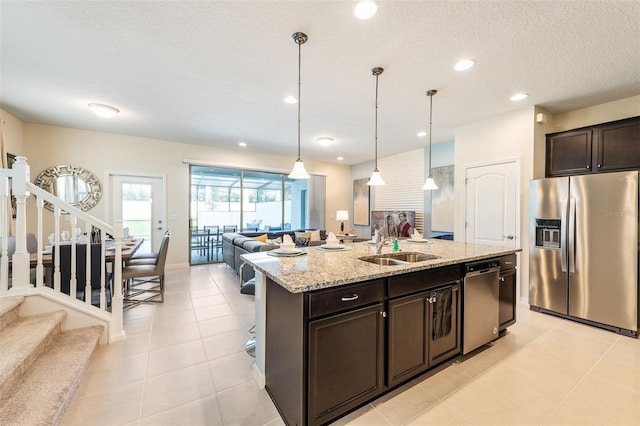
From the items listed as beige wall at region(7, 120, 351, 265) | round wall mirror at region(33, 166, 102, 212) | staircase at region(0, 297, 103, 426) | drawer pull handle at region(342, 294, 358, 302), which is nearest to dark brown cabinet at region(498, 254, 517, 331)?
drawer pull handle at region(342, 294, 358, 302)

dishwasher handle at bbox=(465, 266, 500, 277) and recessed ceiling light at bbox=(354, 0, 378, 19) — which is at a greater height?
recessed ceiling light at bbox=(354, 0, 378, 19)

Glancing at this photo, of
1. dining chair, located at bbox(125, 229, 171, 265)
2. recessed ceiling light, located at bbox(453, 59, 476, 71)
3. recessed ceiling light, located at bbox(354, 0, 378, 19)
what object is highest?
recessed ceiling light, located at bbox(453, 59, 476, 71)

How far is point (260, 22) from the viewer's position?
200 centimetres

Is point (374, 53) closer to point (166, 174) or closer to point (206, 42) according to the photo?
point (206, 42)

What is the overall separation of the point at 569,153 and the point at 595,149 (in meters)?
0.26

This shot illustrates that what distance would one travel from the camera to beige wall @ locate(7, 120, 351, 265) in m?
4.53

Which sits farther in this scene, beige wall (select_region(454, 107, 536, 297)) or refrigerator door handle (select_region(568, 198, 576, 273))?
beige wall (select_region(454, 107, 536, 297))

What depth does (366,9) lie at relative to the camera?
5.84 feet

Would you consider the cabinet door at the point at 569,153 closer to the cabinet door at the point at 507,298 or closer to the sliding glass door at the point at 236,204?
the cabinet door at the point at 507,298

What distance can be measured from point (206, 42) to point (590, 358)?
450 cm

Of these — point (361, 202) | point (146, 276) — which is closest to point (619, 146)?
point (361, 202)

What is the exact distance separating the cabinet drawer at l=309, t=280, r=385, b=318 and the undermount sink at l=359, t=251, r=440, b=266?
1.77ft

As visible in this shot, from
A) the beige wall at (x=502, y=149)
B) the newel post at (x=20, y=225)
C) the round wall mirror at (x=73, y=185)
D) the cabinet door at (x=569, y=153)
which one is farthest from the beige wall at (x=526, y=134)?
the round wall mirror at (x=73, y=185)

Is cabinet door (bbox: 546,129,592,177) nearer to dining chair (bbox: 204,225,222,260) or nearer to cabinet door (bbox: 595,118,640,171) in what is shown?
cabinet door (bbox: 595,118,640,171)
